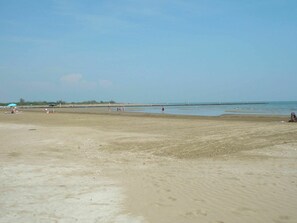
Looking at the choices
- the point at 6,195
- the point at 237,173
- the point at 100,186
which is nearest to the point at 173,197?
the point at 100,186

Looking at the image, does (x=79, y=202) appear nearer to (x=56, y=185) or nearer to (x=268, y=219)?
(x=56, y=185)

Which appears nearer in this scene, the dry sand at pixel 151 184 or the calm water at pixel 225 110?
the dry sand at pixel 151 184

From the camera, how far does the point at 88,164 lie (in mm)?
9586

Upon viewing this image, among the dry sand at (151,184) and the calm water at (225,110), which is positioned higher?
the calm water at (225,110)

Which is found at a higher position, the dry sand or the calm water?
the calm water

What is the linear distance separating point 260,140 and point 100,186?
923 cm

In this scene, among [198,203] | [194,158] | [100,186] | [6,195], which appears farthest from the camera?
[194,158]

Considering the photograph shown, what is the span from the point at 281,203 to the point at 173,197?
1831mm

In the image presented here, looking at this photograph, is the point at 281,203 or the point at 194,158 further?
the point at 194,158

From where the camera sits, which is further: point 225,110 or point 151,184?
point 225,110

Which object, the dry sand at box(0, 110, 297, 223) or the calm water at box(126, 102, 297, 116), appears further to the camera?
the calm water at box(126, 102, 297, 116)

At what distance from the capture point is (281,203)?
5777 mm

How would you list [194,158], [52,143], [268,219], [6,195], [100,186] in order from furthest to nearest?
[52,143] → [194,158] → [100,186] → [6,195] → [268,219]

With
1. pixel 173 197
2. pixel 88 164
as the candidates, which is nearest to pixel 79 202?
pixel 173 197
